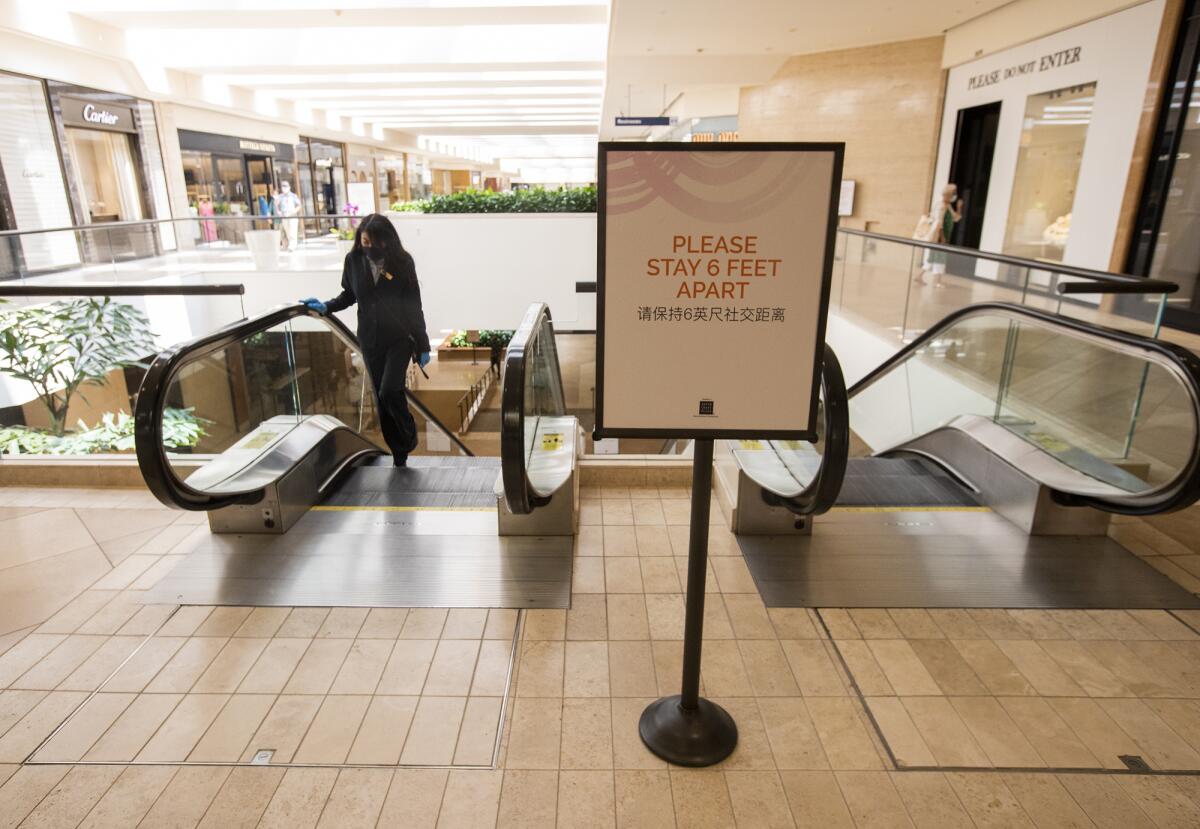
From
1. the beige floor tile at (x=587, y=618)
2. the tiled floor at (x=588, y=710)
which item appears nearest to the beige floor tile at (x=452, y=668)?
the tiled floor at (x=588, y=710)

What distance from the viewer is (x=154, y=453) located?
299 cm

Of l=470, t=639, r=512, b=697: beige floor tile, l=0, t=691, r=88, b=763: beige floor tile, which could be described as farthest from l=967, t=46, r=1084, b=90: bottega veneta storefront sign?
l=0, t=691, r=88, b=763: beige floor tile

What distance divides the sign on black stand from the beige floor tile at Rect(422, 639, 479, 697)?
4.02 feet

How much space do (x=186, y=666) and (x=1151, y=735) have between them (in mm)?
3348

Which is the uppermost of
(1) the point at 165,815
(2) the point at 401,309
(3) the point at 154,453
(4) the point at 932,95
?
(4) the point at 932,95

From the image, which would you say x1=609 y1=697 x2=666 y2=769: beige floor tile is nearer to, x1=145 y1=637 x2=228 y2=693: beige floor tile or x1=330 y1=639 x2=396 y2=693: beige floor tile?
x1=330 y1=639 x2=396 y2=693: beige floor tile

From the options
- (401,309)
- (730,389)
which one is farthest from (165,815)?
(401,309)

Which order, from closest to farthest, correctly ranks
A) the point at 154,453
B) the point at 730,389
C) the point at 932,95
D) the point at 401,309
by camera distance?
the point at 730,389 < the point at 154,453 < the point at 401,309 < the point at 932,95

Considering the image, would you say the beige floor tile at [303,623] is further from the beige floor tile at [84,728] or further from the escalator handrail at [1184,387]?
the escalator handrail at [1184,387]

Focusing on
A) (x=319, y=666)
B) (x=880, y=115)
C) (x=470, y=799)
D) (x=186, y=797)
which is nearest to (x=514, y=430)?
A: (x=319, y=666)

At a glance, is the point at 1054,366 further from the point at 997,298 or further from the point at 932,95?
the point at 932,95

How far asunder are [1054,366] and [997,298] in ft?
2.24

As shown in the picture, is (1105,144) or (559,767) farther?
(1105,144)

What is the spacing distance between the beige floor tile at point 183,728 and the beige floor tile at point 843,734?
202cm
